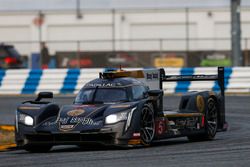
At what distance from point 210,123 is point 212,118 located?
142mm

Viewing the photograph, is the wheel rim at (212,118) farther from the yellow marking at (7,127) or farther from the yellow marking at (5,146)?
the yellow marking at (7,127)

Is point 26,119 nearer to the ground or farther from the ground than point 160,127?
farther from the ground

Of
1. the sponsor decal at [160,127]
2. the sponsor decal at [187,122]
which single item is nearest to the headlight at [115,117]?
the sponsor decal at [160,127]

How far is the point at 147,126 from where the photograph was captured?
13.6 meters

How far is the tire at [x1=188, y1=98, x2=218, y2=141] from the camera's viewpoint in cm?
1516

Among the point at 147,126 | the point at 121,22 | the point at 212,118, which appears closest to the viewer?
the point at 147,126

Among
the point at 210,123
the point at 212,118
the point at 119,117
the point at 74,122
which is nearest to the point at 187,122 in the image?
the point at 210,123

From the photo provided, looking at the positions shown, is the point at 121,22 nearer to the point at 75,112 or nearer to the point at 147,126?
the point at 147,126

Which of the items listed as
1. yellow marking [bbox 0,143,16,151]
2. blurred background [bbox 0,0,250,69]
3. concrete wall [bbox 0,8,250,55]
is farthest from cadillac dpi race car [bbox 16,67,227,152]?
concrete wall [bbox 0,8,250,55]

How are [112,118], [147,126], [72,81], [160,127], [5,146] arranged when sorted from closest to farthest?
[112,118], [147,126], [160,127], [5,146], [72,81]

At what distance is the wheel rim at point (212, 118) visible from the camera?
15.3 metres

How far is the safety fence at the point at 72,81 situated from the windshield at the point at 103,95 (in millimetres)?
12699

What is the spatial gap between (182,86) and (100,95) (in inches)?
510

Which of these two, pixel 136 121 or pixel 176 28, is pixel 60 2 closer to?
pixel 176 28
